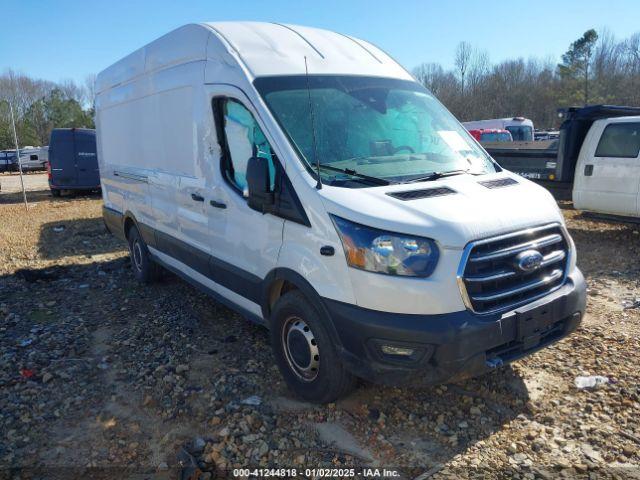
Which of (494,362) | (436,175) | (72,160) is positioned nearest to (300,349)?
(494,362)

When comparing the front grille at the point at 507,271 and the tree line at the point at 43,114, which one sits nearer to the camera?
the front grille at the point at 507,271

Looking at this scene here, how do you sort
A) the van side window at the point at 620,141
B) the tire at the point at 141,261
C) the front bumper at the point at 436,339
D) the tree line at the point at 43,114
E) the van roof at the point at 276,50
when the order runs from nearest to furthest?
1. the front bumper at the point at 436,339
2. the van roof at the point at 276,50
3. the tire at the point at 141,261
4. the van side window at the point at 620,141
5. the tree line at the point at 43,114

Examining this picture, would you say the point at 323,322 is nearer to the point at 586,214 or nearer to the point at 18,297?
the point at 18,297

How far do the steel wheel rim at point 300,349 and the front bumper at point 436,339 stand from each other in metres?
0.36

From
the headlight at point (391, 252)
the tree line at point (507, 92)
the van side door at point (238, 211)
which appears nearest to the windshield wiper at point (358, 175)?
the van side door at point (238, 211)

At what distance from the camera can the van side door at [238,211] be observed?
380 cm

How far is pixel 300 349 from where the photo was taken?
11.8 ft

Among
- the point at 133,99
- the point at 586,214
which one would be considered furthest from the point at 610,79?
the point at 133,99

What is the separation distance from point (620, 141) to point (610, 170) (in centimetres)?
49

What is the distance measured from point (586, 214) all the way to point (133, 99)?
293 inches

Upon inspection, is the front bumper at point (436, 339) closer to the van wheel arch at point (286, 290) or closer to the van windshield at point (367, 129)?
the van wheel arch at point (286, 290)

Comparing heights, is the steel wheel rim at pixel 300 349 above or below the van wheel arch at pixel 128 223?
below

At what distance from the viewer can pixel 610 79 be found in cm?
6047

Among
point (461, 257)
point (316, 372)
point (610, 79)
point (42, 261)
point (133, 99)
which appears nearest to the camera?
point (461, 257)
